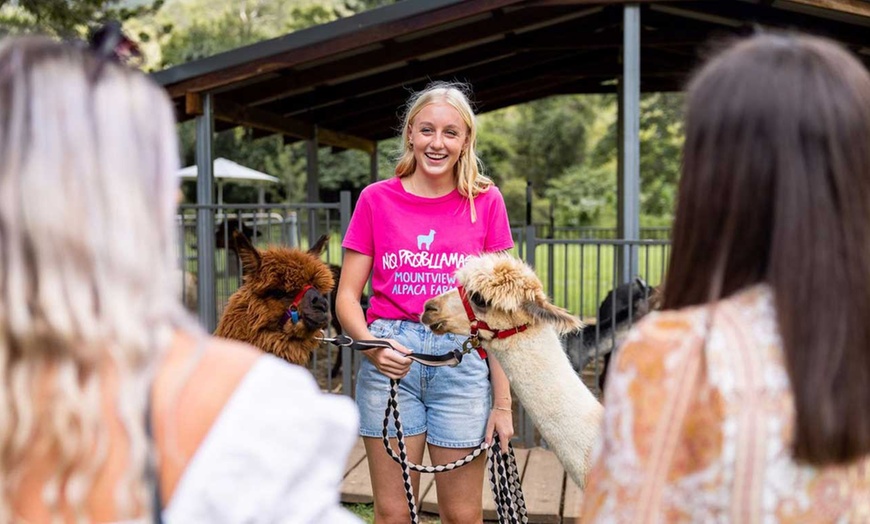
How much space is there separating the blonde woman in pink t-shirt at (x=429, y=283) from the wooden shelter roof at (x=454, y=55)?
1.73m

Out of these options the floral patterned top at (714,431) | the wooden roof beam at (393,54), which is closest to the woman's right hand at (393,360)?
the floral patterned top at (714,431)

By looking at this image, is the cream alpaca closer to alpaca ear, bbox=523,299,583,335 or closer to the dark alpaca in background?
alpaca ear, bbox=523,299,583,335

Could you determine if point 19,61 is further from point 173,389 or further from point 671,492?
point 671,492

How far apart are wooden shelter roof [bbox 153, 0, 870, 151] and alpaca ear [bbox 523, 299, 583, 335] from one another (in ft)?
6.34

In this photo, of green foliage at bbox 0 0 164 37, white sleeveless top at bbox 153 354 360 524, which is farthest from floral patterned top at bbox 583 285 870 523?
green foliage at bbox 0 0 164 37

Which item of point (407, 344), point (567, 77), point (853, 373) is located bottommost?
point (407, 344)

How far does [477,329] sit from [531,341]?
0.18 m

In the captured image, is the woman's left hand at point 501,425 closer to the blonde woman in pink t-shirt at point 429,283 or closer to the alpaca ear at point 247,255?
the blonde woman in pink t-shirt at point 429,283

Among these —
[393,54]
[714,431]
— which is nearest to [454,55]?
[393,54]

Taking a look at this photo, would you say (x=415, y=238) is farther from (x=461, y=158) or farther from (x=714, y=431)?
(x=714, y=431)

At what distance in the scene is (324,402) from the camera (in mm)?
996

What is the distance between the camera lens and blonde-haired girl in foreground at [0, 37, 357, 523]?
2.93 ft

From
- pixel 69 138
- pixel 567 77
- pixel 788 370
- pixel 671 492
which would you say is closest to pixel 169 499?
pixel 69 138

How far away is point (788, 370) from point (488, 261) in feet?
5.66
